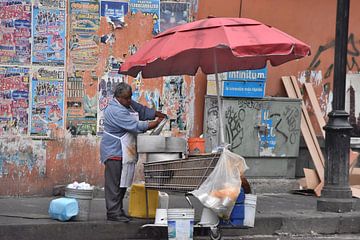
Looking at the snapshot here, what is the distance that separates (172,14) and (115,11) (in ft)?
3.08

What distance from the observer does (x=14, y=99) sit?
10086 millimetres

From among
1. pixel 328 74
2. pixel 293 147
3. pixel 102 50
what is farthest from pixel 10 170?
pixel 328 74

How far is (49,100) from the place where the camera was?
10.2 meters

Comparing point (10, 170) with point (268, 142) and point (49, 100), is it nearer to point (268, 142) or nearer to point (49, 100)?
point (49, 100)

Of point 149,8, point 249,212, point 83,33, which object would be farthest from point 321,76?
point 249,212

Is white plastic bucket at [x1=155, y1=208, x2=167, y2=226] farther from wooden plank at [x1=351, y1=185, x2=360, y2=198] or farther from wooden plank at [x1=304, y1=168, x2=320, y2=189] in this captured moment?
wooden plank at [x1=351, y1=185, x2=360, y2=198]

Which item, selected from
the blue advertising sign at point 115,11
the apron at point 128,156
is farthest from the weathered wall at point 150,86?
the apron at point 128,156

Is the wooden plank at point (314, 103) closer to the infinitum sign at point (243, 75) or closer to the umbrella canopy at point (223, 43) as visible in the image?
the infinitum sign at point (243, 75)

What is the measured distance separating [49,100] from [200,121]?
2.51 metres

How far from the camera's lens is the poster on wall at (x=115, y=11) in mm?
10500

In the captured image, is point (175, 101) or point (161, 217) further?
point (175, 101)

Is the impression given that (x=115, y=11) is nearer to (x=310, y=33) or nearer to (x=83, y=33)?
(x=83, y=33)

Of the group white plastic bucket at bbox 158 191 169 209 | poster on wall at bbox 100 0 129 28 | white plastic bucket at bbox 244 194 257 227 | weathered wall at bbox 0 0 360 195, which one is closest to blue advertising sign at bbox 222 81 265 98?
weathered wall at bbox 0 0 360 195

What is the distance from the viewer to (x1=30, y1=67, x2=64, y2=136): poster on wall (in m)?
10.2
